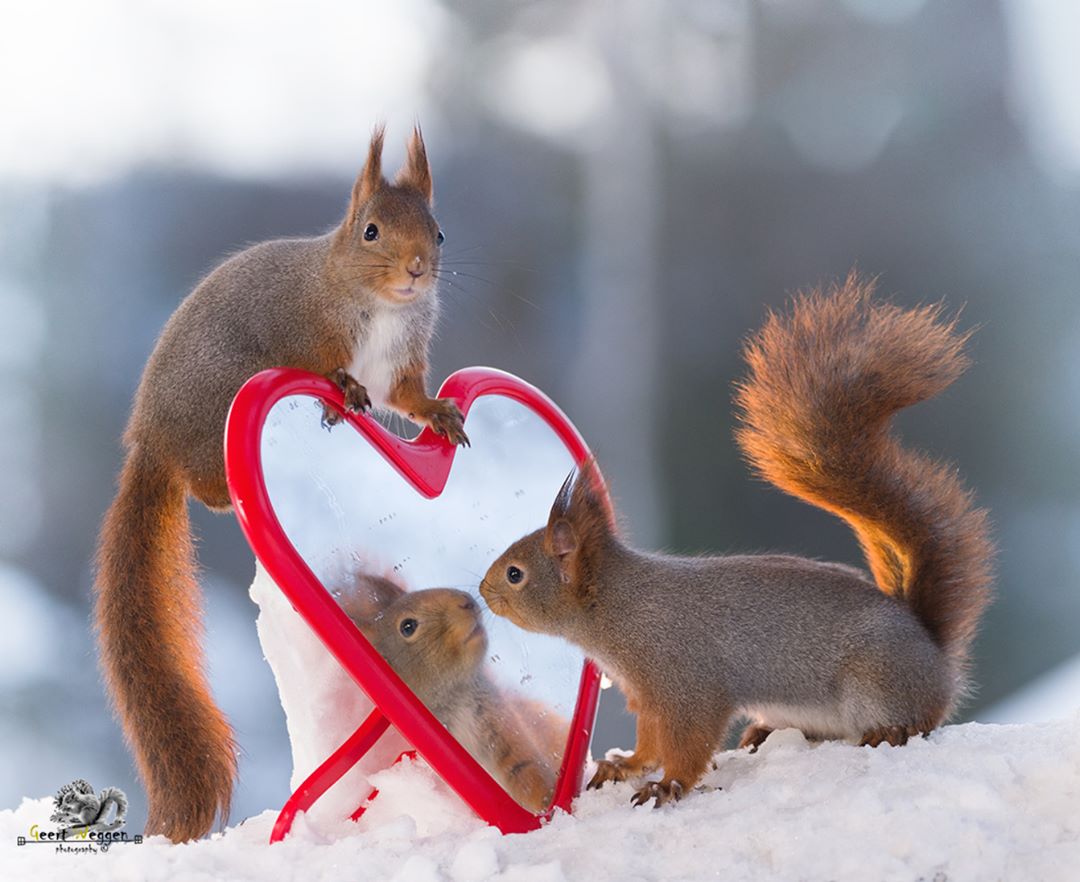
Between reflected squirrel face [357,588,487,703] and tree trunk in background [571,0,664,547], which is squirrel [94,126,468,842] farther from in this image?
tree trunk in background [571,0,664,547]

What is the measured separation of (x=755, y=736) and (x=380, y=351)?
74 cm

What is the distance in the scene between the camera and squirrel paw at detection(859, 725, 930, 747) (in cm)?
143

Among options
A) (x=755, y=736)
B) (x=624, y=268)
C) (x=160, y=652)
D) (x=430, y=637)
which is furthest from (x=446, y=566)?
(x=624, y=268)

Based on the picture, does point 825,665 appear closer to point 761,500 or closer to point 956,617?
point 956,617

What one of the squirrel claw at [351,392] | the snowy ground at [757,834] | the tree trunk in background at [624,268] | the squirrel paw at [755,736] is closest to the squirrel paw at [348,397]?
the squirrel claw at [351,392]

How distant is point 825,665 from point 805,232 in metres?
1.77

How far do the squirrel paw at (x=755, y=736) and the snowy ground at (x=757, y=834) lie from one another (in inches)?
7.6

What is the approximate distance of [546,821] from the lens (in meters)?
1.39

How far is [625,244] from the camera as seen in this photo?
3.17 m

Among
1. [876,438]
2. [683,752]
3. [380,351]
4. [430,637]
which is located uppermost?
[380,351]

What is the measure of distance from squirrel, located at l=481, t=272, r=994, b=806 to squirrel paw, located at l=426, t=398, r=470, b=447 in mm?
161

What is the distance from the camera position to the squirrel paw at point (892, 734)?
4.70ft

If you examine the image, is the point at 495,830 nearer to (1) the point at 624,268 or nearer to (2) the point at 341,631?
(2) the point at 341,631

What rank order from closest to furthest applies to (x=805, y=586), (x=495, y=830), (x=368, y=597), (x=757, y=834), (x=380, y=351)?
1. (x=757, y=834)
2. (x=495, y=830)
3. (x=368, y=597)
4. (x=805, y=586)
5. (x=380, y=351)
